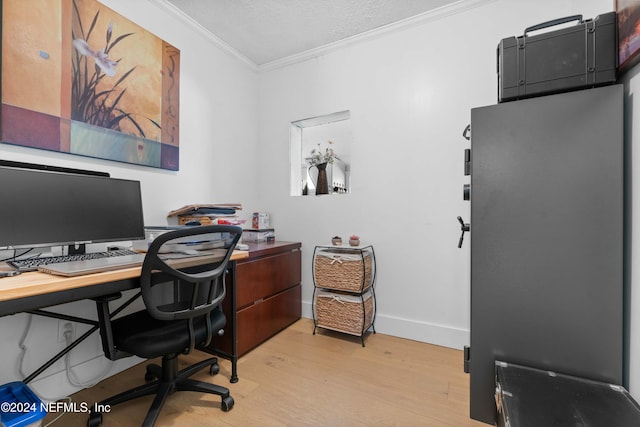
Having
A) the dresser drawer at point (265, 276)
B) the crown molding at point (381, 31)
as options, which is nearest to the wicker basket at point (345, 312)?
the dresser drawer at point (265, 276)

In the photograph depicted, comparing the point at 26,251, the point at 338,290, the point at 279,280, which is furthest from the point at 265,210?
the point at 26,251

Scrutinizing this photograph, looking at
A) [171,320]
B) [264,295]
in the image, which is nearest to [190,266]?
[171,320]

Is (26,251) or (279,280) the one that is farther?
(279,280)

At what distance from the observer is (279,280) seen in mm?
2459

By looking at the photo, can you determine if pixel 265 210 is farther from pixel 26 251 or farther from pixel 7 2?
pixel 7 2

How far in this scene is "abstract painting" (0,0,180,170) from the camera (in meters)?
1.41

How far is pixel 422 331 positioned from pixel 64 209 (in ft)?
8.16

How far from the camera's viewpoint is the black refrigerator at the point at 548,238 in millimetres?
1031

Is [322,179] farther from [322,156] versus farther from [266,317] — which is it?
[266,317]

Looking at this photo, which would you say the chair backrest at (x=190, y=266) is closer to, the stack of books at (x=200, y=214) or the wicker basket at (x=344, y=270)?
the stack of books at (x=200, y=214)

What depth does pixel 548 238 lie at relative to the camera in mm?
1115

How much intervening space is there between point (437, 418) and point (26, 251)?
2232 millimetres

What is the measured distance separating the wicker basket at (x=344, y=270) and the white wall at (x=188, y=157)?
3.41 ft

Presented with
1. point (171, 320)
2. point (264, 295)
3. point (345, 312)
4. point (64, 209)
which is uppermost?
point (64, 209)
